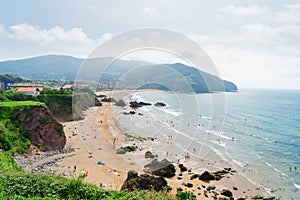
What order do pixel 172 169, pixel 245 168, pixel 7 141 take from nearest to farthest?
1. pixel 7 141
2. pixel 172 169
3. pixel 245 168

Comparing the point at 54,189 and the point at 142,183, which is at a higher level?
the point at 54,189

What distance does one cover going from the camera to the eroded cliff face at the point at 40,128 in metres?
17.2

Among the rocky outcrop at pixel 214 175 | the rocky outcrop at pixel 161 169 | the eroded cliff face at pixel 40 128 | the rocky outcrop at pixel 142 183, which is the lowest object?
the rocky outcrop at pixel 214 175

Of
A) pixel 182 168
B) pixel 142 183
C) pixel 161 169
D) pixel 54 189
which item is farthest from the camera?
pixel 182 168

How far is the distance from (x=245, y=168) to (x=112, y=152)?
10702 millimetres

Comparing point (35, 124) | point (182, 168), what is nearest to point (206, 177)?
point (182, 168)

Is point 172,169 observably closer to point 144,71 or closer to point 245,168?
point 245,168

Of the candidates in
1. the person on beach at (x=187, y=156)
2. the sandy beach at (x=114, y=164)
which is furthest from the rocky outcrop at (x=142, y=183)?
the person on beach at (x=187, y=156)

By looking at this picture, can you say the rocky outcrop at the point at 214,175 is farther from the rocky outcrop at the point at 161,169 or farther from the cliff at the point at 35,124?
the cliff at the point at 35,124

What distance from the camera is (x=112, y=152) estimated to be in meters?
16.8

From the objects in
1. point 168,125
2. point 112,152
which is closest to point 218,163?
point 112,152

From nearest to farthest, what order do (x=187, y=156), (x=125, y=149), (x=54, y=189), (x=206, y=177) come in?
(x=54, y=189)
(x=206, y=177)
(x=125, y=149)
(x=187, y=156)

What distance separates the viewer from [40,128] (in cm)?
1784

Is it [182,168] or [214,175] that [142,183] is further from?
[214,175]
